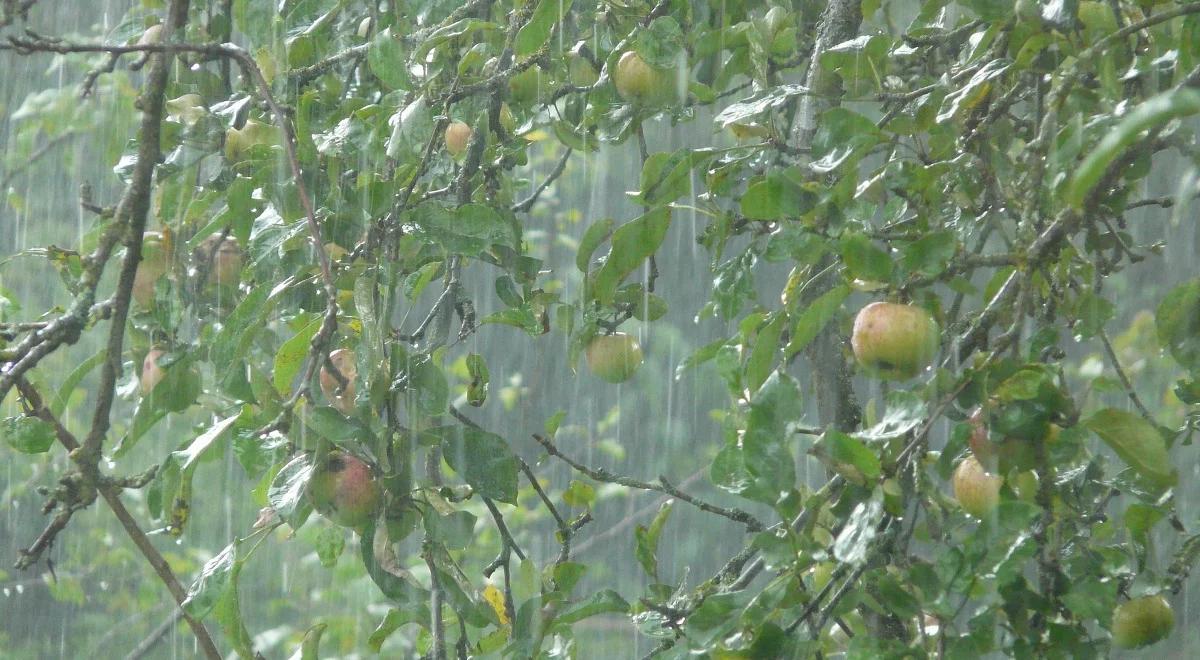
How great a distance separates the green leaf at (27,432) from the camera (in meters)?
0.96

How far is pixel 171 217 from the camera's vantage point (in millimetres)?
1036

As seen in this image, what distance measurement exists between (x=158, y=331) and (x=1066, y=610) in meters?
0.77

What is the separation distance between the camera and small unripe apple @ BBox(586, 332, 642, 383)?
1132 millimetres

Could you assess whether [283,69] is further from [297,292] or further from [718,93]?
[718,93]

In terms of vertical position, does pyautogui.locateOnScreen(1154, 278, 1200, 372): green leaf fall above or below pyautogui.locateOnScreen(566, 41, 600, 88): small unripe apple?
below

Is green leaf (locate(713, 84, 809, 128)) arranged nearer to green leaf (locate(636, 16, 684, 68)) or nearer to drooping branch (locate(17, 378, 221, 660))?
green leaf (locate(636, 16, 684, 68))

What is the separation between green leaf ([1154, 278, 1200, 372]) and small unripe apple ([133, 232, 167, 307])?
30.5 inches

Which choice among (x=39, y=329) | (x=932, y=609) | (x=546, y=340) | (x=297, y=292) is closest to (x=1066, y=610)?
(x=932, y=609)

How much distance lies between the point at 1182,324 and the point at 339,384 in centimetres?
58

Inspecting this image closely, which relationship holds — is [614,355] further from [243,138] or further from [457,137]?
[243,138]

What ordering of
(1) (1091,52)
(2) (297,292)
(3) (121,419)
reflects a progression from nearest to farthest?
(1) (1091,52)
(2) (297,292)
(3) (121,419)

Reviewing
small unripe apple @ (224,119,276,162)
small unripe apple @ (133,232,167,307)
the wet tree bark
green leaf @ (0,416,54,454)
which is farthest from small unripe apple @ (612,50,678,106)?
green leaf @ (0,416,54,454)

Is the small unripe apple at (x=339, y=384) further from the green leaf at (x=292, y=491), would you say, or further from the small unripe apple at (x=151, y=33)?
the small unripe apple at (x=151, y=33)

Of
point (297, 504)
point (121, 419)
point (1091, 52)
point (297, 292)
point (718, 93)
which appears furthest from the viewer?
point (121, 419)
